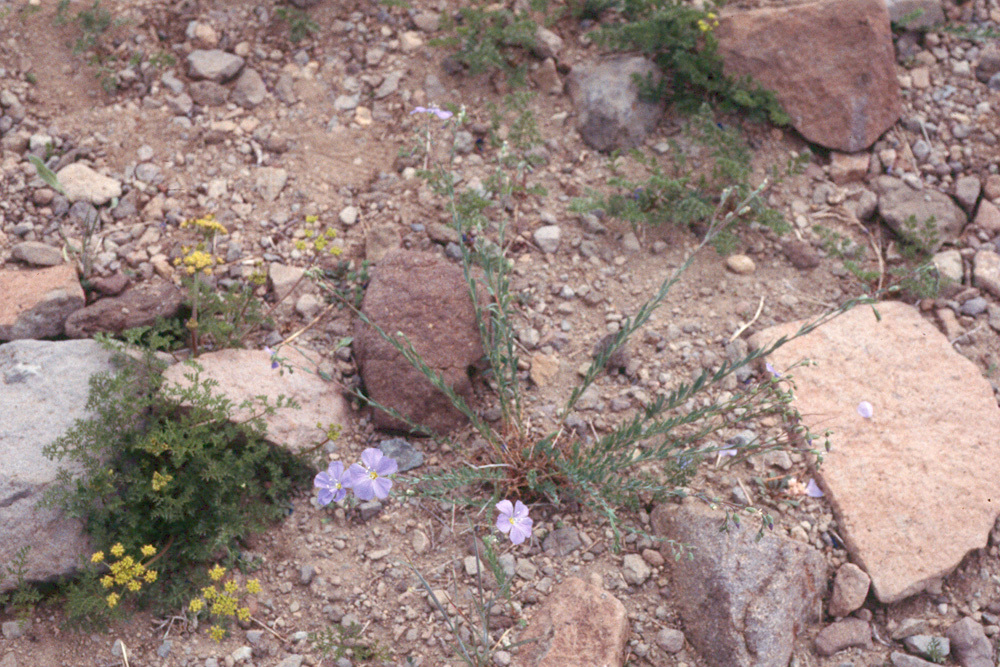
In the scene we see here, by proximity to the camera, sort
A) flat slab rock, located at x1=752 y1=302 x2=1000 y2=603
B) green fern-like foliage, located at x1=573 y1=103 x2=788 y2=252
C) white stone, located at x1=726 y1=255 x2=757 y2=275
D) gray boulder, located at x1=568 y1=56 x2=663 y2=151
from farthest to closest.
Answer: gray boulder, located at x1=568 y1=56 x2=663 y2=151
white stone, located at x1=726 y1=255 x2=757 y2=275
green fern-like foliage, located at x1=573 y1=103 x2=788 y2=252
flat slab rock, located at x1=752 y1=302 x2=1000 y2=603

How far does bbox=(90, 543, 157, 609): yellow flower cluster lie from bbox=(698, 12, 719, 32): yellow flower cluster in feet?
11.1

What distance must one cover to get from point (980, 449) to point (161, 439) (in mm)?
3176

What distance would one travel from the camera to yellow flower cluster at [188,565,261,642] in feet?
9.23

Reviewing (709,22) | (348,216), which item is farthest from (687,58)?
(348,216)

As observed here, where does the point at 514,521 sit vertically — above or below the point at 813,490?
above

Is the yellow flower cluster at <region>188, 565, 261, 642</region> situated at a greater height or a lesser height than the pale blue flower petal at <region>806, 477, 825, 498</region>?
lesser

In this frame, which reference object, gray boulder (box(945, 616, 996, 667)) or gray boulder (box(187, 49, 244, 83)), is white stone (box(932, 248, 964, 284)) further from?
gray boulder (box(187, 49, 244, 83))

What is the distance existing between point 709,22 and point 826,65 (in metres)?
0.64

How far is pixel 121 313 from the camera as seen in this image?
135 inches

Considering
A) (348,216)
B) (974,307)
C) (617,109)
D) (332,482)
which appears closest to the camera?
(332,482)

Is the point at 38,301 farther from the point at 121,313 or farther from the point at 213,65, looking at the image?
the point at 213,65

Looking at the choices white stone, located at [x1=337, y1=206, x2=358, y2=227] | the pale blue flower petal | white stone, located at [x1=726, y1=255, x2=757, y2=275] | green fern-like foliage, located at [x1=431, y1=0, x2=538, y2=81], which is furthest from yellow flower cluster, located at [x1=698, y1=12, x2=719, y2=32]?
the pale blue flower petal

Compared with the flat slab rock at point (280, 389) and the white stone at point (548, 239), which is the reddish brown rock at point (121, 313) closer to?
the flat slab rock at point (280, 389)

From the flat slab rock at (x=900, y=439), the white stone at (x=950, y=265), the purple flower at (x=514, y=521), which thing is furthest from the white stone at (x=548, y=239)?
the white stone at (x=950, y=265)
